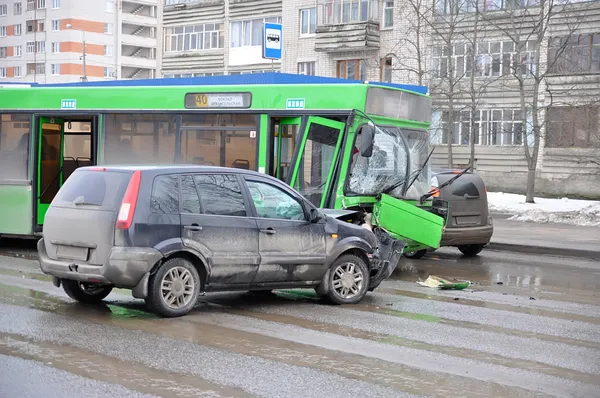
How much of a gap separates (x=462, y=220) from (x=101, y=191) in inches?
374

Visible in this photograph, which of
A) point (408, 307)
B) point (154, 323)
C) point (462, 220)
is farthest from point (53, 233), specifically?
point (462, 220)

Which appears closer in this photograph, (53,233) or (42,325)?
(42,325)

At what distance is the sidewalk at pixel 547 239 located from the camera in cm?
1966

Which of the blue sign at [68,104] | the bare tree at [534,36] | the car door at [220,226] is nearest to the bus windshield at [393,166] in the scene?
the car door at [220,226]

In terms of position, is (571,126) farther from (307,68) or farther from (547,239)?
(547,239)

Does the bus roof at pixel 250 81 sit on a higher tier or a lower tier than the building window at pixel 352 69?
lower

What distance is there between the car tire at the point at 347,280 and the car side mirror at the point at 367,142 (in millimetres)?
3123

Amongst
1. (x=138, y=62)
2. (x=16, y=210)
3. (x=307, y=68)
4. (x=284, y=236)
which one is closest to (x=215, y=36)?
(x=307, y=68)

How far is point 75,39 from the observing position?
98938 mm

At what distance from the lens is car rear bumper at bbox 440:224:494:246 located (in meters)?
17.5

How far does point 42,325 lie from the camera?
9.07 metres

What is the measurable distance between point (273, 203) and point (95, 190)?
2039 mm

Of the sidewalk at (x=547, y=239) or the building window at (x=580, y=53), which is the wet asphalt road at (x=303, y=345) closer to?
the sidewalk at (x=547, y=239)

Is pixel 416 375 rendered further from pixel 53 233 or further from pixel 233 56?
pixel 233 56
